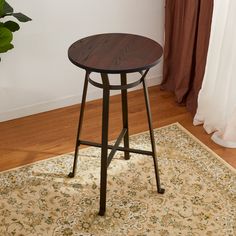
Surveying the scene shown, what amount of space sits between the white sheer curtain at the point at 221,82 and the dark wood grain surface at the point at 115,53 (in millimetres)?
698

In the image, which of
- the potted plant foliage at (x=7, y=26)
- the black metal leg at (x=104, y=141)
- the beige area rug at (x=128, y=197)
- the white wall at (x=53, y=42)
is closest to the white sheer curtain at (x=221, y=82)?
the beige area rug at (x=128, y=197)

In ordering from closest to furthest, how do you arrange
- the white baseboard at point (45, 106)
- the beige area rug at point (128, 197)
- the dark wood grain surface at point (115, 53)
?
the dark wood grain surface at point (115, 53), the beige area rug at point (128, 197), the white baseboard at point (45, 106)

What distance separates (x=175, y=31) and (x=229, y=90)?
715 millimetres

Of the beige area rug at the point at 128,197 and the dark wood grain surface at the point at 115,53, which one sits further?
the beige area rug at the point at 128,197

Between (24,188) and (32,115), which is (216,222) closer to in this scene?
(24,188)

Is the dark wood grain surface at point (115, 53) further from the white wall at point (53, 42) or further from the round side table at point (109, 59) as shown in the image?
the white wall at point (53, 42)

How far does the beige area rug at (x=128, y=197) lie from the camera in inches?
75.1

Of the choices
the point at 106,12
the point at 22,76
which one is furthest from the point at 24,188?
the point at 106,12

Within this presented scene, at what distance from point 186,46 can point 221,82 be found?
16.7 inches

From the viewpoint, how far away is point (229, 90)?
247 cm

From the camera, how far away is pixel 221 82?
2.52 meters

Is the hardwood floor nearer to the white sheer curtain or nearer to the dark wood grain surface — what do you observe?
the white sheer curtain

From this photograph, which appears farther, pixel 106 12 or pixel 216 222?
pixel 106 12

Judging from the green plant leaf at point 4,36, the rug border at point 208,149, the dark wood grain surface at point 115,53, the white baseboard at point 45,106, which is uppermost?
the dark wood grain surface at point 115,53
